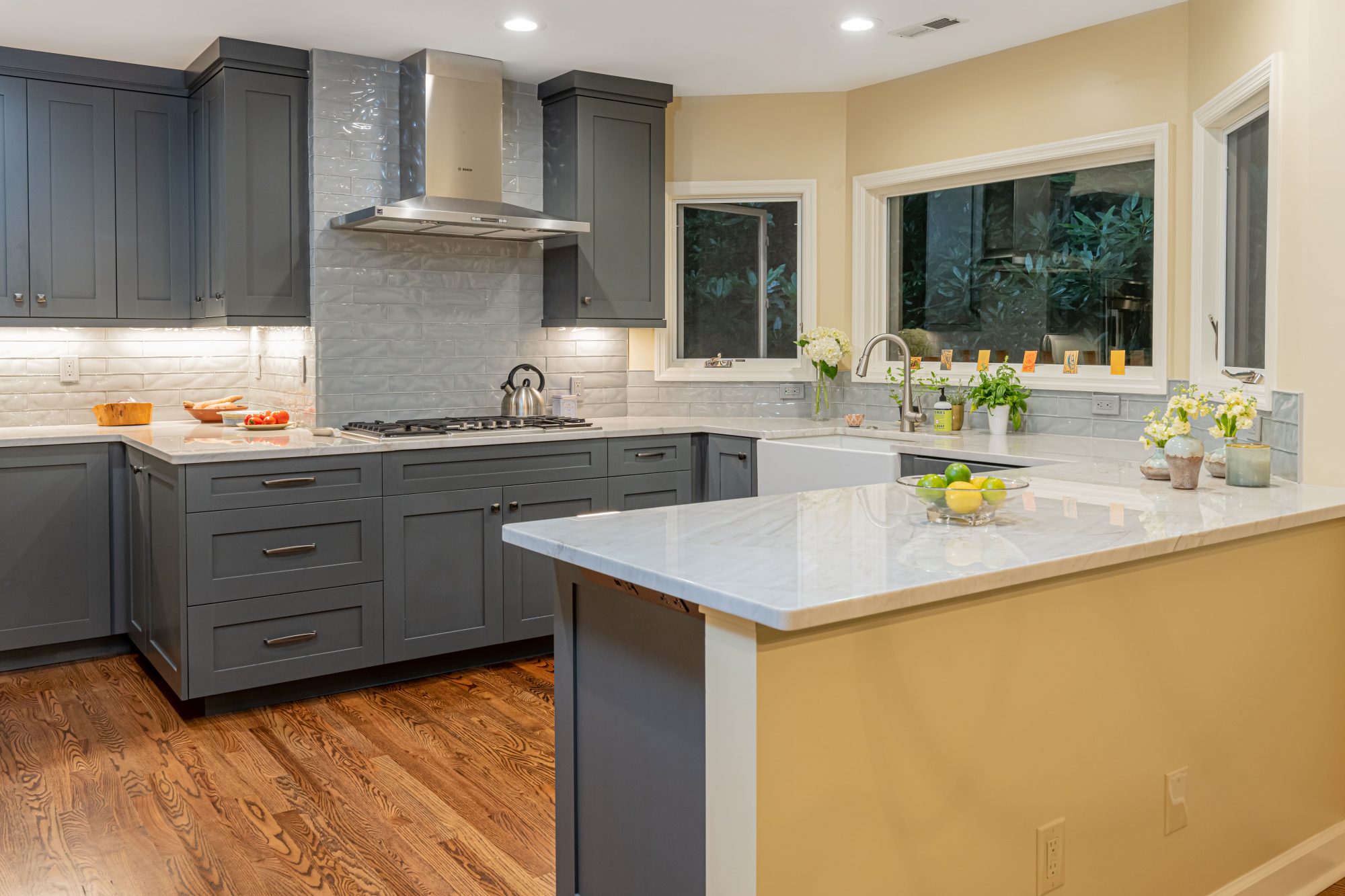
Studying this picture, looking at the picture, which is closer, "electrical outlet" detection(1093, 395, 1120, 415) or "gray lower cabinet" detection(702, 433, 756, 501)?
"electrical outlet" detection(1093, 395, 1120, 415)

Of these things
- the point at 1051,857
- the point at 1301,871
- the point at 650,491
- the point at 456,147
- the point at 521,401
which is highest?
the point at 456,147

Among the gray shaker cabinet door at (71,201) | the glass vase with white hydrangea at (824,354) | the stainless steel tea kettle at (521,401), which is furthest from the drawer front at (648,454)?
the gray shaker cabinet door at (71,201)

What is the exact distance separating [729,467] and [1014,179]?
1714mm

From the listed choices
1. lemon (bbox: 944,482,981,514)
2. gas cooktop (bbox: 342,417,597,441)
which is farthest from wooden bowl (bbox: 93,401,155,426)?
lemon (bbox: 944,482,981,514)

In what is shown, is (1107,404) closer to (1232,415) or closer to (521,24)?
(1232,415)

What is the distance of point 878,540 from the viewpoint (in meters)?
2.07

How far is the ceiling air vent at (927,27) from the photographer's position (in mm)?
4055

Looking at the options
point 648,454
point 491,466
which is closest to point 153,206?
point 491,466

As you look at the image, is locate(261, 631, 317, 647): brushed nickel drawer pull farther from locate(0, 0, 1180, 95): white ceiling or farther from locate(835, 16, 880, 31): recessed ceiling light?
locate(835, 16, 880, 31): recessed ceiling light

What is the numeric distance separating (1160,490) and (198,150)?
3929 mm

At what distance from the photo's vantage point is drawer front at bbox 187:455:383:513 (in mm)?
3619

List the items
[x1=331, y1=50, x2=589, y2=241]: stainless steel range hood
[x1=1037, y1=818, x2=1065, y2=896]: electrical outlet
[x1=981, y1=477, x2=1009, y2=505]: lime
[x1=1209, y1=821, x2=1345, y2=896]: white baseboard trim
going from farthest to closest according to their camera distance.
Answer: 1. [x1=331, y1=50, x2=589, y2=241]: stainless steel range hood
2. [x1=1209, y1=821, x2=1345, y2=896]: white baseboard trim
3. [x1=981, y1=477, x2=1009, y2=505]: lime
4. [x1=1037, y1=818, x2=1065, y2=896]: electrical outlet

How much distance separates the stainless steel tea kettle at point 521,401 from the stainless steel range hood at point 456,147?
678 mm

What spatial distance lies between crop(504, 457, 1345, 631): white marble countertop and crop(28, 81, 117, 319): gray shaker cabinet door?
322 centimetres
